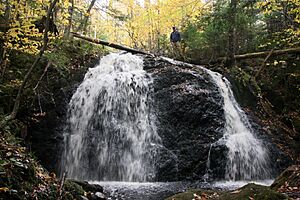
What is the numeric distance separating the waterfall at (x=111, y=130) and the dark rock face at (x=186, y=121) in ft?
1.23

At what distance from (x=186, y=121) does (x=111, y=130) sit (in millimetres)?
2355

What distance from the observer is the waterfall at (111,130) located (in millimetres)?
8805

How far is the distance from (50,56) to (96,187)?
3.33 m

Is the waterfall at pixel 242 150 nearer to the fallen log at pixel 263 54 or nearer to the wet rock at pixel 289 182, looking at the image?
the fallen log at pixel 263 54

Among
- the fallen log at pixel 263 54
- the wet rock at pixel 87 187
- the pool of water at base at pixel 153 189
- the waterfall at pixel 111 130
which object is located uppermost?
the fallen log at pixel 263 54

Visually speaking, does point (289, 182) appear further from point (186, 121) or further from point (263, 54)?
point (263, 54)

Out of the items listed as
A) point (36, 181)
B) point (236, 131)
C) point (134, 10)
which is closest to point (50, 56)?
point (36, 181)

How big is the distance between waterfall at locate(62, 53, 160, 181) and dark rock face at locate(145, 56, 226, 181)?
375 millimetres

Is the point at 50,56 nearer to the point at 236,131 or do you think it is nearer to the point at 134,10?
the point at 236,131

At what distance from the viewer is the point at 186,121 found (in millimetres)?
9422

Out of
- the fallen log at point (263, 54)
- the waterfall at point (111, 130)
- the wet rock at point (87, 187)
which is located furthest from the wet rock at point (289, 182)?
the fallen log at point (263, 54)

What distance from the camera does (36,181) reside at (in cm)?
389

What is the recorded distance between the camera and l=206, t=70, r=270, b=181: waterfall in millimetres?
8742

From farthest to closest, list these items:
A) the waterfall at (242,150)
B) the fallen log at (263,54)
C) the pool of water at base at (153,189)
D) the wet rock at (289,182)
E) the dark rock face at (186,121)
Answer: the fallen log at (263,54)
the waterfall at (242,150)
the dark rock face at (186,121)
the pool of water at base at (153,189)
the wet rock at (289,182)
